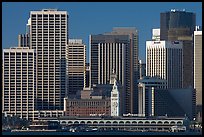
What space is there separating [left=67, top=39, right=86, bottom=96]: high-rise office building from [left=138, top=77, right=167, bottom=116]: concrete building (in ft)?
28.0

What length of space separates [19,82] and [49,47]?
1248 centimetres

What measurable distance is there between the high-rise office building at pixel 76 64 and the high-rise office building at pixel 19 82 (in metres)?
6.08

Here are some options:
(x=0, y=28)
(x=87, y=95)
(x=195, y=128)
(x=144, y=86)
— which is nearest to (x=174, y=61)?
(x=144, y=86)

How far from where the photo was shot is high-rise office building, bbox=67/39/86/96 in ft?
426

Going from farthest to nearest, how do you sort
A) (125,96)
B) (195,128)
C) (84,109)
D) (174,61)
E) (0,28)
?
(174,61)
(125,96)
(84,109)
(195,128)
(0,28)

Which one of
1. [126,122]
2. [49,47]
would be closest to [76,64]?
[49,47]

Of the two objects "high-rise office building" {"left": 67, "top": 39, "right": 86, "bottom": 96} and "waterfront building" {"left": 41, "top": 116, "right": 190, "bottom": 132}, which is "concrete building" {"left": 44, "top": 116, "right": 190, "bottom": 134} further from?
"high-rise office building" {"left": 67, "top": 39, "right": 86, "bottom": 96}

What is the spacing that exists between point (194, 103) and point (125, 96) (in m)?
9.06

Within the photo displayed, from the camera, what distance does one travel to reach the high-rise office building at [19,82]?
117188 mm

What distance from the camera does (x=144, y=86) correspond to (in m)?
127

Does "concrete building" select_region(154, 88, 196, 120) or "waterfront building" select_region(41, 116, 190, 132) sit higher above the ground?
"concrete building" select_region(154, 88, 196, 120)

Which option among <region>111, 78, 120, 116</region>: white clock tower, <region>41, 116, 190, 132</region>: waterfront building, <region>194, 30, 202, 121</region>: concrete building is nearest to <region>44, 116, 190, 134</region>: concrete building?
<region>41, 116, 190, 132</region>: waterfront building

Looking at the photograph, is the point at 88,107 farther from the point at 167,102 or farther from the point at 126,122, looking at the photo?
the point at 126,122

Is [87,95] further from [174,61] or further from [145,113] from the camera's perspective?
[174,61]
